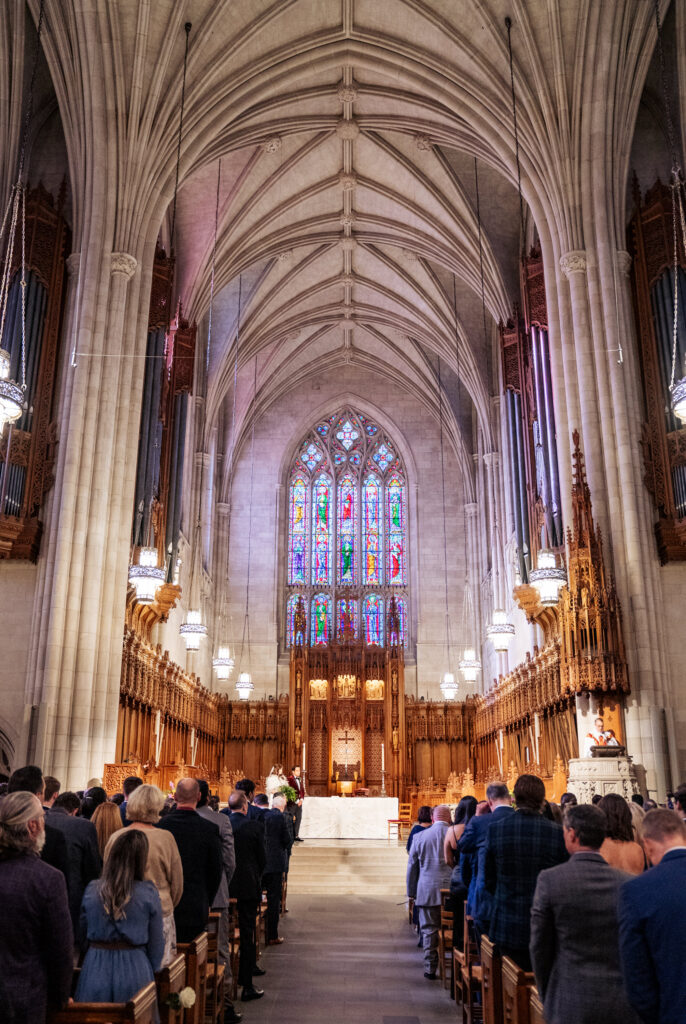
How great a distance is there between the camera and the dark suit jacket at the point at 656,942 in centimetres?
247

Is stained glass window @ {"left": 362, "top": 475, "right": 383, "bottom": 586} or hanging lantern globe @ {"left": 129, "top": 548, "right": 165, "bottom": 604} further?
stained glass window @ {"left": 362, "top": 475, "right": 383, "bottom": 586}

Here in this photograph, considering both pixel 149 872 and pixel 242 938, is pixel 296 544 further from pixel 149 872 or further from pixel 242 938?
pixel 149 872

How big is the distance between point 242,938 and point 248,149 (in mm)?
18564

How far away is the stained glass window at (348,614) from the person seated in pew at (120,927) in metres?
25.8

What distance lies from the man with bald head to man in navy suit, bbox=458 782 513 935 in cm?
158

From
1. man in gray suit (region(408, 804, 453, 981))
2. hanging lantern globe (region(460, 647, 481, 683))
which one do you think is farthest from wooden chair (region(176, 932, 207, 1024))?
hanging lantern globe (region(460, 647, 481, 683))

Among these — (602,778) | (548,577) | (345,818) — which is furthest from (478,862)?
(345,818)

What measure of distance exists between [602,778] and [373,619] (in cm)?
1878

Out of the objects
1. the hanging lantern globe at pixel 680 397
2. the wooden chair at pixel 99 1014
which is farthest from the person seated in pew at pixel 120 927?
the hanging lantern globe at pixel 680 397

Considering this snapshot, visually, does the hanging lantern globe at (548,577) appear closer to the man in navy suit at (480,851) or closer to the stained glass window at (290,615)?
the man in navy suit at (480,851)

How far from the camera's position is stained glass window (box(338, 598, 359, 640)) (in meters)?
29.8

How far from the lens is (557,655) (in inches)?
642

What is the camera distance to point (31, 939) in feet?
9.71

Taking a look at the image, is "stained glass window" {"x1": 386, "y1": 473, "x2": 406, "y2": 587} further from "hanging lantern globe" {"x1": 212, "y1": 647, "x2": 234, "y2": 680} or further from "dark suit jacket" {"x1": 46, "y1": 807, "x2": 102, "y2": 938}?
"dark suit jacket" {"x1": 46, "y1": 807, "x2": 102, "y2": 938}
